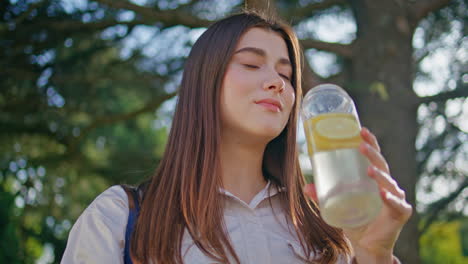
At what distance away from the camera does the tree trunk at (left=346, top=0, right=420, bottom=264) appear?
3998 mm

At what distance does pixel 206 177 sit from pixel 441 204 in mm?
3376

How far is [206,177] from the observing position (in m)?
2.13

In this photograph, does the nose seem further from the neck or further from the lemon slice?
the lemon slice

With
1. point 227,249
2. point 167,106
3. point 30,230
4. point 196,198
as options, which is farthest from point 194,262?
point 167,106

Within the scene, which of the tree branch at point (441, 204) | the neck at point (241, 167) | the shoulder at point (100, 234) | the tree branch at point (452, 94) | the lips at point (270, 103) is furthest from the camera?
the tree branch at point (441, 204)

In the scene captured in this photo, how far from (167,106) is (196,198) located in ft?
13.0

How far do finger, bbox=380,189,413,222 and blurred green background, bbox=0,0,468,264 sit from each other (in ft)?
7.20

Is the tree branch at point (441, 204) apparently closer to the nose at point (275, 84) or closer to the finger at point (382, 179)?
the nose at point (275, 84)

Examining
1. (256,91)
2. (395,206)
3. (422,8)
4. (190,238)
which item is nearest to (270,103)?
(256,91)

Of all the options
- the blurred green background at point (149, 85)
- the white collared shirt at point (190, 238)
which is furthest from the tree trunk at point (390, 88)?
the white collared shirt at point (190, 238)

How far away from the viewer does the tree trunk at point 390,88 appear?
400 cm

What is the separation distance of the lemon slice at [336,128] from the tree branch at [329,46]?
2.79 m

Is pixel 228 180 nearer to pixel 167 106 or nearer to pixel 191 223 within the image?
pixel 191 223

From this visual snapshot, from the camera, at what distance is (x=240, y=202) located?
2141mm
